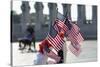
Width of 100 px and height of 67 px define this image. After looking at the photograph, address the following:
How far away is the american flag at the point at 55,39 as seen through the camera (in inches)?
111

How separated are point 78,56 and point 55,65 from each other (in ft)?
0.99

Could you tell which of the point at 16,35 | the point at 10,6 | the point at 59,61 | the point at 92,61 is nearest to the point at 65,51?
the point at 59,61

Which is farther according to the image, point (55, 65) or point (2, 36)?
point (55, 65)

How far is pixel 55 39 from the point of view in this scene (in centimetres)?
288

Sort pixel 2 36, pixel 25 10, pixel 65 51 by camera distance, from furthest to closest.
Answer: pixel 65 51, pixel 25 10, pixel 2 36

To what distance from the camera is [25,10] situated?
2.73 meters

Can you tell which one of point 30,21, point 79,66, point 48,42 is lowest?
point 79,66

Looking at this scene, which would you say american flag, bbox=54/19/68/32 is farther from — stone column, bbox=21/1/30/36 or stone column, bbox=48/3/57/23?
stone column, bbox=21/1/30/36

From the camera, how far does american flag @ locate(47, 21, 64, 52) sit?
9.29ft

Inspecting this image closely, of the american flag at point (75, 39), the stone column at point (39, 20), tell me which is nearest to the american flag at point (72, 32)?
the american flag at point (75, 39)

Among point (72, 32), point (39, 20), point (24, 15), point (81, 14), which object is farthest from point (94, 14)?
point (24, 15)

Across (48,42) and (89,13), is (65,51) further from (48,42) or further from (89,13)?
(89,13)

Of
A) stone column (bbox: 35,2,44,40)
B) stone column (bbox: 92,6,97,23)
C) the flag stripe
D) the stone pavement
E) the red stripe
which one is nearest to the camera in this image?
the stone pavement

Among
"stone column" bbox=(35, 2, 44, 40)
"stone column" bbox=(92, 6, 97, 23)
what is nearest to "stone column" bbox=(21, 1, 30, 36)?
"stone column" bbox=(35, 2, 44, 40)
